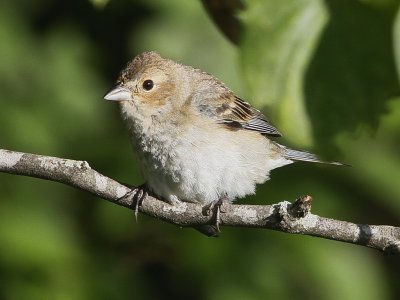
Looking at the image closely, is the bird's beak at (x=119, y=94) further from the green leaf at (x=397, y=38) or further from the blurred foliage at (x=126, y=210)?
the green leaf at (x=397, y=38)

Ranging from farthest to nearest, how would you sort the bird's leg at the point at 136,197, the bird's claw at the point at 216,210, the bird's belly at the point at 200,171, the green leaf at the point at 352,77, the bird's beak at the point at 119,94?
the bird's beak at the point at 119,94 → the bird's belly at the point at 200,171 → the bird's leg at the point at 136,197 → the bird's claw at the point at 216,210 → the green leaf at the point at 352,77

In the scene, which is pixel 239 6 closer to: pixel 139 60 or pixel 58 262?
pixel 139 60

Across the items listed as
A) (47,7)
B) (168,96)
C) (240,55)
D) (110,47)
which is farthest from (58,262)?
(240,55)

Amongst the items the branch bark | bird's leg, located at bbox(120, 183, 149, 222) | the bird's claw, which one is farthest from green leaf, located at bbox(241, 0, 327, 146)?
bird's leg, located at bbox(120, 183, 149, 222)

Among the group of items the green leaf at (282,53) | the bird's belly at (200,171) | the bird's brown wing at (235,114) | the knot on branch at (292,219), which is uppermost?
the bird's brown wing at (235,114)

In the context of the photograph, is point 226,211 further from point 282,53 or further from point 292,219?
point 282,53

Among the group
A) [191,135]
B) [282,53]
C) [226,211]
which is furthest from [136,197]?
Answer: [282,53]

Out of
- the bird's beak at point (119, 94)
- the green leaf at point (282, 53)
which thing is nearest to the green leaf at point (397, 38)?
the green leaf at point (282, 53)

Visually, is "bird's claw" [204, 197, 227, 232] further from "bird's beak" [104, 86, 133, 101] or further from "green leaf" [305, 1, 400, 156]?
"bird's beak" [104, 86, 133, 101]
